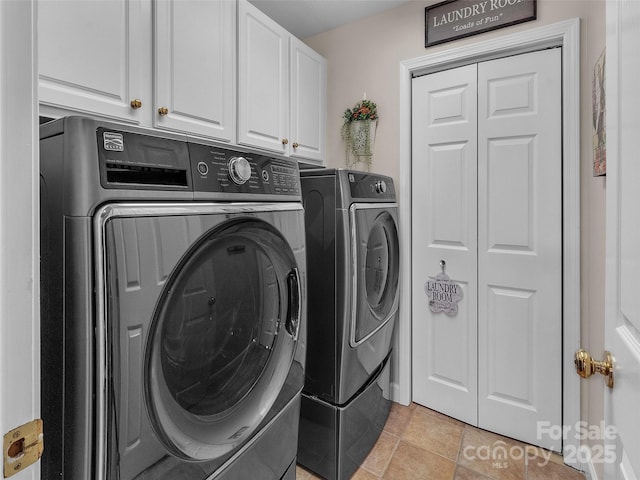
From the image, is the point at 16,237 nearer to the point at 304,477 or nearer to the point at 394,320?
the point at 304,477

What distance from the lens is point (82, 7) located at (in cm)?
114

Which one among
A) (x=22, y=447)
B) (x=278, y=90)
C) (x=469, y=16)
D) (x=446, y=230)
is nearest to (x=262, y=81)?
(x=278, y=90)

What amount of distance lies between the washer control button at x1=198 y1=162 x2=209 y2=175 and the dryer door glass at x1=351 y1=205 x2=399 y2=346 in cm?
82

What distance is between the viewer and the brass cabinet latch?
1.37ft

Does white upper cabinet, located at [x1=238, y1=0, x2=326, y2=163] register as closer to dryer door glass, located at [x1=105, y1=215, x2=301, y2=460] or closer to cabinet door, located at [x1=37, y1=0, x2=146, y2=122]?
cabinet door, located at [x1=37, y1=0, x2=146, y2=122]

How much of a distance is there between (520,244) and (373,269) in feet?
2.75

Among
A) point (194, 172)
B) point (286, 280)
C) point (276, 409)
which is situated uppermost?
point (194, 172)

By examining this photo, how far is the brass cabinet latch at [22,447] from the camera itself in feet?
1.37

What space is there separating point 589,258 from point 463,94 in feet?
3.69

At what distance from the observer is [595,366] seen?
714mm

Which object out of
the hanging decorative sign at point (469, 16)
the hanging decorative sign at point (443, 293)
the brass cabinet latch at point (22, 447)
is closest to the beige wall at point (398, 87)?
the hanging decorative sign at point (469, 16)

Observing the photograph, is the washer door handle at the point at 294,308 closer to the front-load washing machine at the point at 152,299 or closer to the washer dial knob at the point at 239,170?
the front-load washing machine at the point at 152,299

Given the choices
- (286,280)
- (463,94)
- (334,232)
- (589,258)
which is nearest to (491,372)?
(589,258)

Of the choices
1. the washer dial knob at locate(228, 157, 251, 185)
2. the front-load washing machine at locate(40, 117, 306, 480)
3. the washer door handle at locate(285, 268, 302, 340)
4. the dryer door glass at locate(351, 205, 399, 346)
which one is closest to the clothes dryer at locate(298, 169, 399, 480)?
the dryer door glass at locate(351, 205, 399, 346)
